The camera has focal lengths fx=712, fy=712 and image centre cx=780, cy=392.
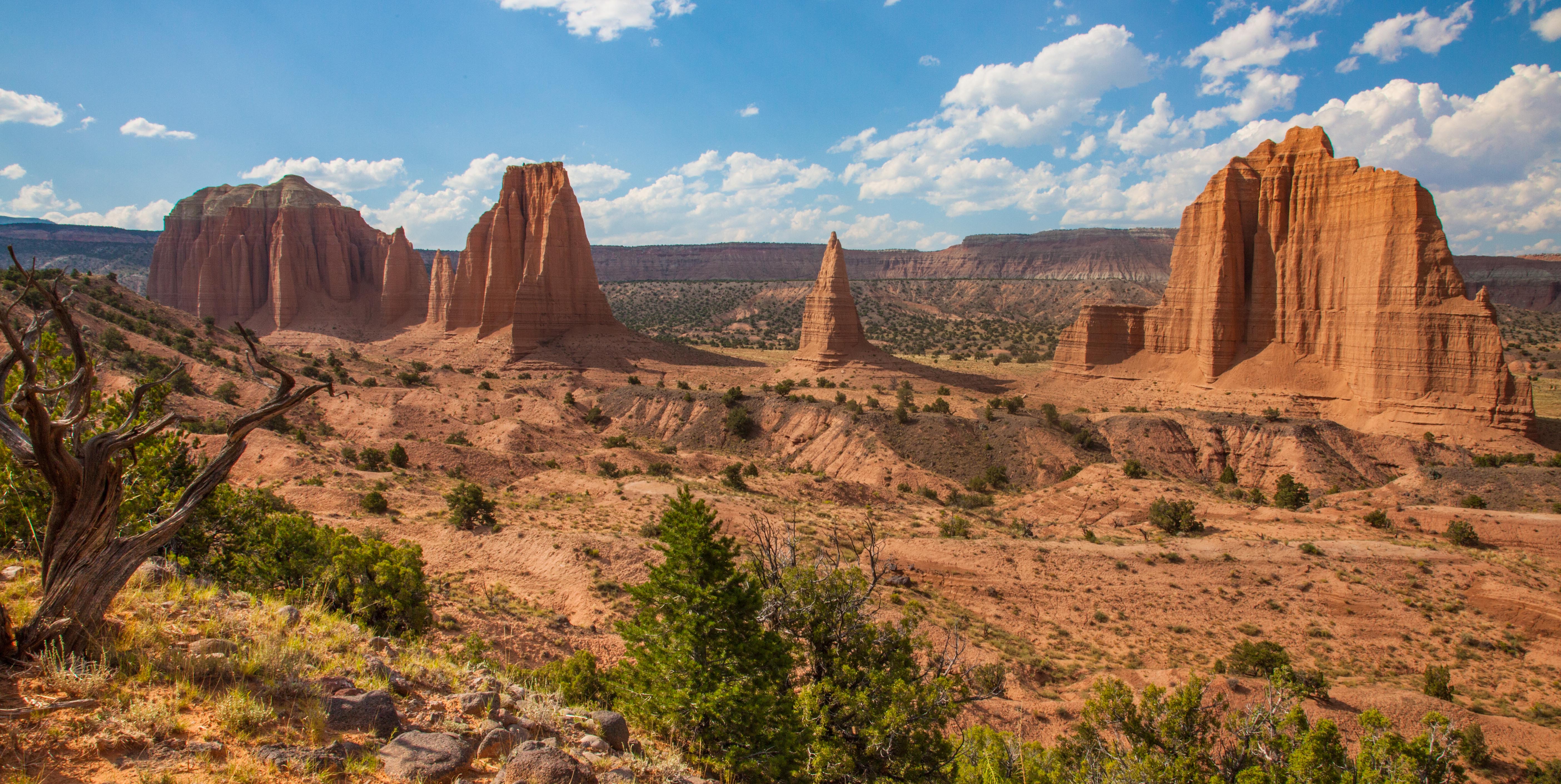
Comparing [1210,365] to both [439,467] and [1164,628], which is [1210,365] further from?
[439,467]

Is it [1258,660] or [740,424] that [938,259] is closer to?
[740,424]

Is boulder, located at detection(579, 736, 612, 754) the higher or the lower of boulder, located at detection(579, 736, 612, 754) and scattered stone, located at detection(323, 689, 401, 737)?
the lower

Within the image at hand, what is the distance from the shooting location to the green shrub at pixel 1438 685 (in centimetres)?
1636

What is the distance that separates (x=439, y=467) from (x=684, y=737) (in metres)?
27.4

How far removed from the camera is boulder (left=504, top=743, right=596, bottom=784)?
5629 millimetres

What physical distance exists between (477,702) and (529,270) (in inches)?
2352

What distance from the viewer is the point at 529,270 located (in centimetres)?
6212

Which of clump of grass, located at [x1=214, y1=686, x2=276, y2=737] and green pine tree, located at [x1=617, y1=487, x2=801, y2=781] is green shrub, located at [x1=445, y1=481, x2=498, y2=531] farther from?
clump of grass, located at [x1=214, y1=686, x2=276, y2=737]

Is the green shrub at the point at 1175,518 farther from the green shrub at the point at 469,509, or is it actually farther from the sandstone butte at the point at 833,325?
the sandstone butte at the point at 833,325

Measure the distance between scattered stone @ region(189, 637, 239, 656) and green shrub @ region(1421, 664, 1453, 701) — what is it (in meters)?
22.4

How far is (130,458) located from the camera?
1119 centimetres

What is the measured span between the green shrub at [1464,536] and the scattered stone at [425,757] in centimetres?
3161

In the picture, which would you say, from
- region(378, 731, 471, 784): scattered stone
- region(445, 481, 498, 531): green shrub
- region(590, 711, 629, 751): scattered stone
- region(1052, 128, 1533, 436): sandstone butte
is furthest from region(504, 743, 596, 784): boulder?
region(1052, 128, 1533, 436): sandstone butte

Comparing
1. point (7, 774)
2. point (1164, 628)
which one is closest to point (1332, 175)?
point (1164, 628)
